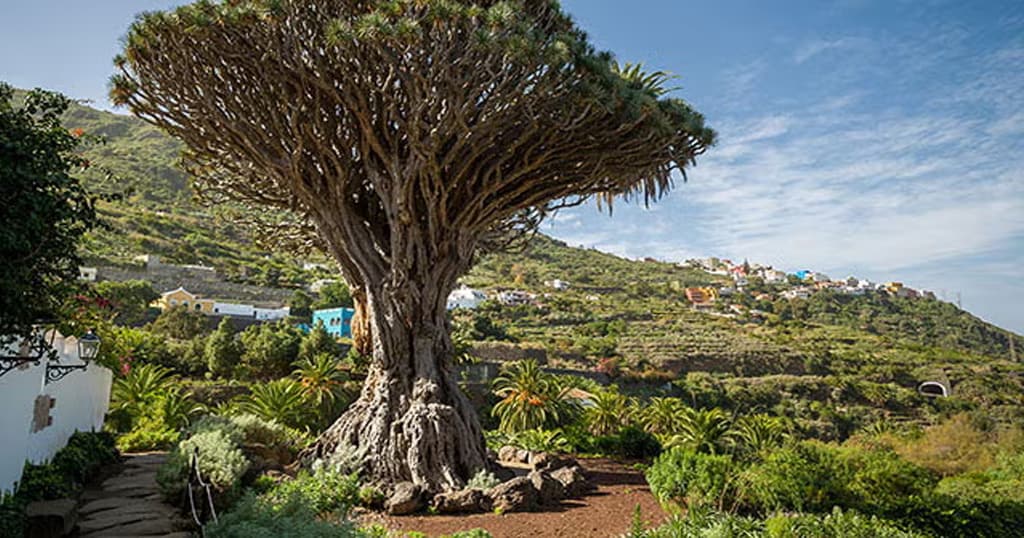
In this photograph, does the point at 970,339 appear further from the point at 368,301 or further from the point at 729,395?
the point at 368,301

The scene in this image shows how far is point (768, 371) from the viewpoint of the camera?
47.3 m

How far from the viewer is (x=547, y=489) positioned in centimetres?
786

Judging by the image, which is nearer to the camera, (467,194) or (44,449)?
(44,449)

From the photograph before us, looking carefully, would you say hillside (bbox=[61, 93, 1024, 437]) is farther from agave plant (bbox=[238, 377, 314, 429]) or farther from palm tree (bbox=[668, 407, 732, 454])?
palm tree (bbox=[668, 407, 732, 454])

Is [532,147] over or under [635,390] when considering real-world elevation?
over

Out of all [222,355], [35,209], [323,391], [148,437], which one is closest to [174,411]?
[148,437]

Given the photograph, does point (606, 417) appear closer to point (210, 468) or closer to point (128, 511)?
point (210, 468)

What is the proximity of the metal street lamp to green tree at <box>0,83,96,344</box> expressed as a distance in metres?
3.42

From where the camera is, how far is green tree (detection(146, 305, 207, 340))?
1184 inches

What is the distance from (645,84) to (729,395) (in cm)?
3273

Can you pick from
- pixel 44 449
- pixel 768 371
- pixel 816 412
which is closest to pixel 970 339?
pixel 768 371

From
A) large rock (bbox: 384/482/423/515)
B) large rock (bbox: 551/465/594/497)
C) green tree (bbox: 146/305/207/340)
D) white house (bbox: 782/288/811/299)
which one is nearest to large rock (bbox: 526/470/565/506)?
large rock (bbox: 551/465/594/497)

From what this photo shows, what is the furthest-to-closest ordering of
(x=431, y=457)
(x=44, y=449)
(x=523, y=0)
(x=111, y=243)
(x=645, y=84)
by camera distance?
(x=111, y=243)
(x=645, y=84)
(x=523, y=0)
(x=431, y=457)
(x=44, y=449)

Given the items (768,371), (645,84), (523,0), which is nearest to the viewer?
(523,0)
